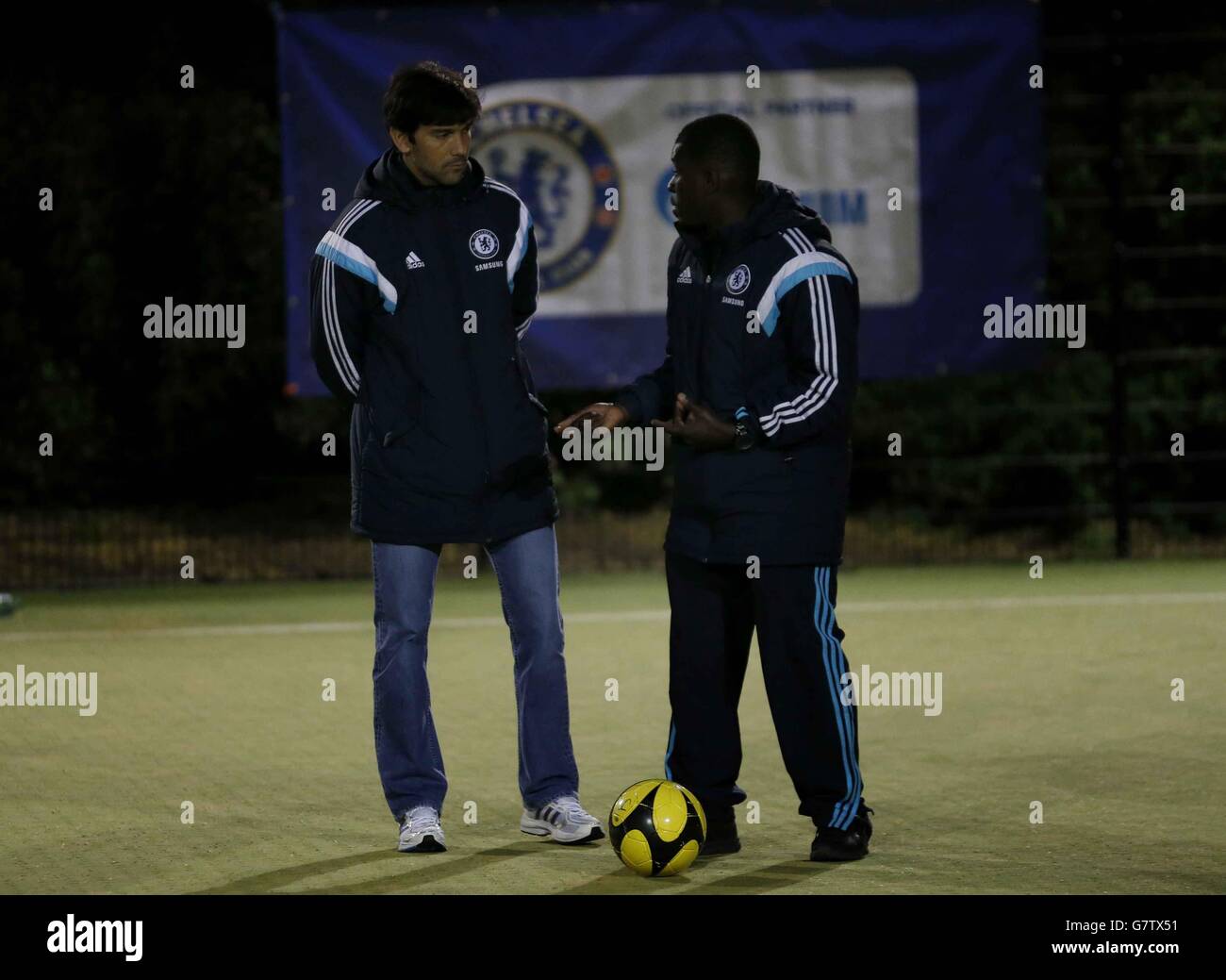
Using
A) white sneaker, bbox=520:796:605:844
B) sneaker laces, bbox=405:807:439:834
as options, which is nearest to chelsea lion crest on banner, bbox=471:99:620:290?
white sneaker, bbox=520:796:605:844

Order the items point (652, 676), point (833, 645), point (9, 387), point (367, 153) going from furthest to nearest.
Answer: point (9, 387), point (367, 153), point (652, 676), point (833, 645)

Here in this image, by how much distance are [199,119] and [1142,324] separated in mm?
7740

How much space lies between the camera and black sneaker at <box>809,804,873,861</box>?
633 centimetres

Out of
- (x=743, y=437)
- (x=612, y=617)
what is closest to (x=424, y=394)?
(x=743, y=437)

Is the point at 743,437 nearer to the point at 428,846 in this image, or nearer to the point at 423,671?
the point at 423,671

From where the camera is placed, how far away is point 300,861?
650 cm

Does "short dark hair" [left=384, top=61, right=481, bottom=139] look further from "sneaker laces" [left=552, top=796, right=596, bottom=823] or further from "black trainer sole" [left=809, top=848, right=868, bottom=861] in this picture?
"black trainer sole" [left=809, top=848, right=868, bottom=861]

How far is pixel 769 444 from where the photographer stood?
6277mm

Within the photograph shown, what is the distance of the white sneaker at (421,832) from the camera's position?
655 centimetres

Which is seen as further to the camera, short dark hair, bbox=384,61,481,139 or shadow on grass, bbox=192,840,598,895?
short dark hair, bbox=384,61,481,139

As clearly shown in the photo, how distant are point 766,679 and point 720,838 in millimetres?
523

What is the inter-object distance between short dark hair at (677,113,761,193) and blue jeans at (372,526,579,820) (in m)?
1.27

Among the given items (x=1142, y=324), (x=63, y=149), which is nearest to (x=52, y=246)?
(x=63, y=149)

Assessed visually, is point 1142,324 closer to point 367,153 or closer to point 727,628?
point 367,153
